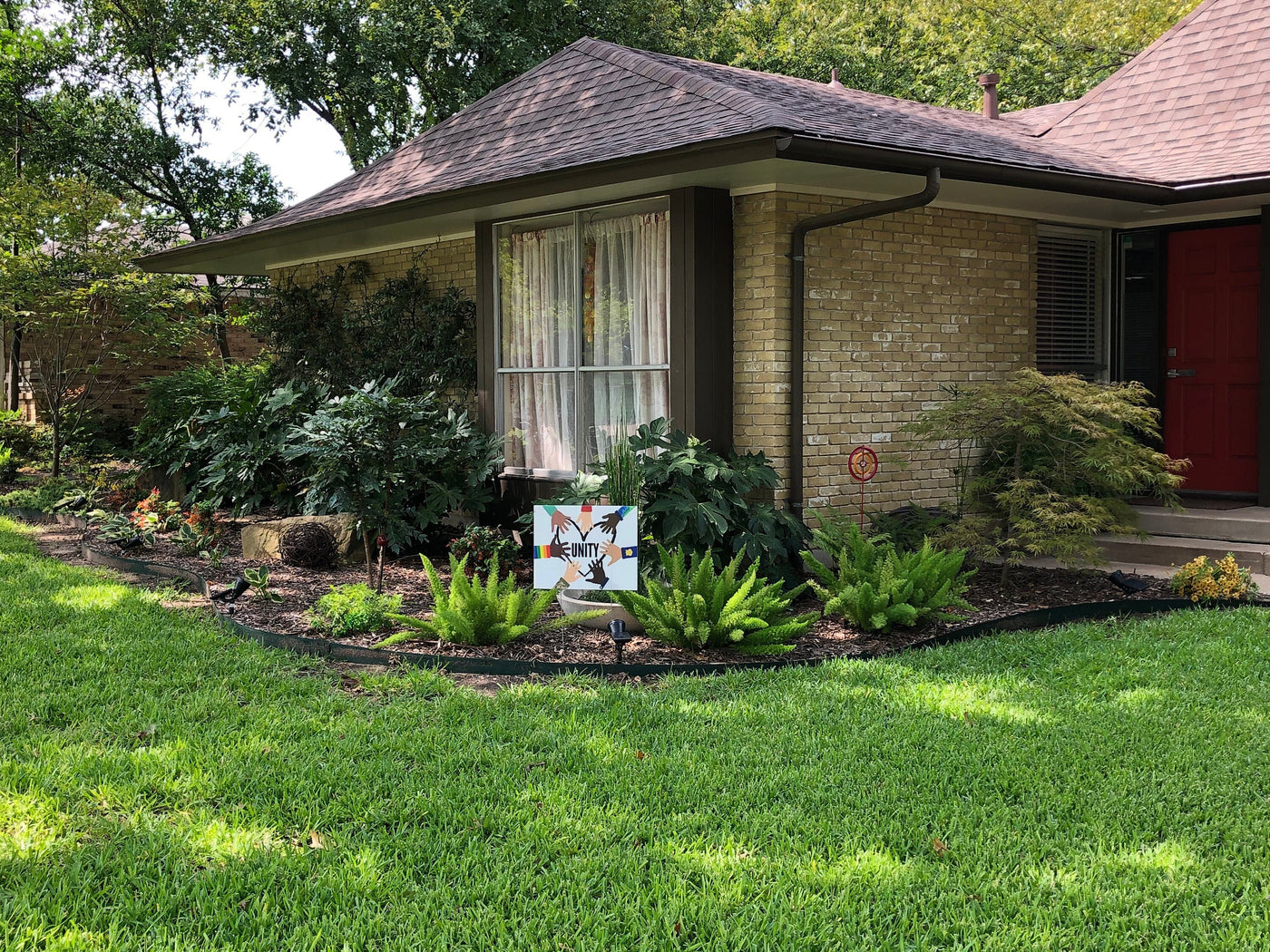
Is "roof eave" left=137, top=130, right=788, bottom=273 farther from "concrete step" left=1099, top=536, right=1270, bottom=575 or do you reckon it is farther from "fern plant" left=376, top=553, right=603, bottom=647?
"concrete step" left=1099, top=536, right=1270, bottom=575

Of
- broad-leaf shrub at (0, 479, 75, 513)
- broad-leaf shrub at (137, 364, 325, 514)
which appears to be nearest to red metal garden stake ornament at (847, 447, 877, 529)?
broad-leaf shrub at (137, 364, 325, 514)

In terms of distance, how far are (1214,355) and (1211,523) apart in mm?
1872

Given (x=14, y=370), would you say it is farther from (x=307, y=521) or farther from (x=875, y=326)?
(x=875, y=326)

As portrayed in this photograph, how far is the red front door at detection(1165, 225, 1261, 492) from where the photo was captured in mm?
8742

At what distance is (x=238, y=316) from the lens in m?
17.9

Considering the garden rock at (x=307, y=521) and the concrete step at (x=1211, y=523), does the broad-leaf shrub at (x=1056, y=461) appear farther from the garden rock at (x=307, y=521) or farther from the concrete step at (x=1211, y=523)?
the garden rock at (x=307, y=521)

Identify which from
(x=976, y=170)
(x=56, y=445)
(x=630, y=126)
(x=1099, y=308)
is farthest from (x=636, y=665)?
(x=56, y=445)

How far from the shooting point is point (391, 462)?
794cm

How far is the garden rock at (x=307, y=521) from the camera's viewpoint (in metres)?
8.48

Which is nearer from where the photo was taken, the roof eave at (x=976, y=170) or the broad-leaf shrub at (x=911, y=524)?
the roof eave at (x=976, y=170)

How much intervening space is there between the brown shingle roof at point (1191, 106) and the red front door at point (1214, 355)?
755mm

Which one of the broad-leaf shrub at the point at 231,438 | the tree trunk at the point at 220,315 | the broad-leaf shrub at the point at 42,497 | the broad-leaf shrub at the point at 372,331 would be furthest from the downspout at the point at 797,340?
the tree trunk at the point at 220,315

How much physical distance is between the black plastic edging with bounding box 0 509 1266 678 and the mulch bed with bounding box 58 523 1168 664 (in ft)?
0.34

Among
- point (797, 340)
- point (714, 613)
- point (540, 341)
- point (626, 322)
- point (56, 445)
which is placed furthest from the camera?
point (56, 445)
